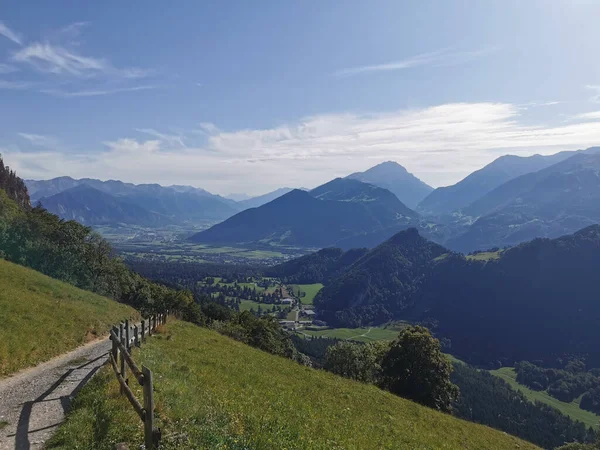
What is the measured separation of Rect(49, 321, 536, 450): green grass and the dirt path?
92cm

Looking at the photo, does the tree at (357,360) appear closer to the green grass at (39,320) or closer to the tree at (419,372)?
the tree at (419,372)

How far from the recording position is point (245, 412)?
17.0 meters

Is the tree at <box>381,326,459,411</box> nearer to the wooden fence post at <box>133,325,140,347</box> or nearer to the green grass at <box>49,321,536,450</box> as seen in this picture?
the green grass at <box>49,321,536,450</box>

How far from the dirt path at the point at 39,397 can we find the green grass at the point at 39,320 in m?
1.21

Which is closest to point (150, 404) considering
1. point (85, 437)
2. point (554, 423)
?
point (85, 437)

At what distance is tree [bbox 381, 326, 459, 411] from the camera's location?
54.8 m

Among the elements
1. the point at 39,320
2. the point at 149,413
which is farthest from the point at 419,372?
the point at 149,413

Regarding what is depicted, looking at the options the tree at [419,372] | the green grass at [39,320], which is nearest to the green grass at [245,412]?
the green grass at [39,320]

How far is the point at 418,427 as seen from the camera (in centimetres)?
2750

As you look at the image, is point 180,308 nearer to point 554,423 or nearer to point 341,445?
point 341,445

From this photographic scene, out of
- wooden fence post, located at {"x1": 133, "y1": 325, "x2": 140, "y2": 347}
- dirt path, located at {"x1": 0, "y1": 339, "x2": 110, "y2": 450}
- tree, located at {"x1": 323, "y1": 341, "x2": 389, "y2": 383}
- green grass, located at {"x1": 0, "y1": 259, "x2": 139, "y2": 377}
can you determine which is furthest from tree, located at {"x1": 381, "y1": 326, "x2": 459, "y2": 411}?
dirt path, located at {"x1": 0, "y1": 339, "x2": 110, "y2": 450}

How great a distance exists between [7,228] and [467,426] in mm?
83744

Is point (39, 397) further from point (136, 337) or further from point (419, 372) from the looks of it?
point (419, 372)

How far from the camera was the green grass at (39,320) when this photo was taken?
74.6 feet
